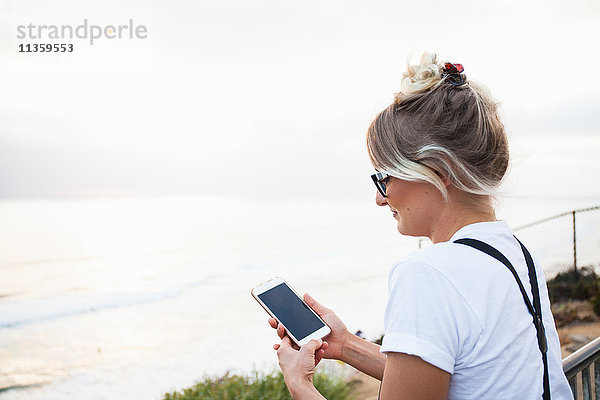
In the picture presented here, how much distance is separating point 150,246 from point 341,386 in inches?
962

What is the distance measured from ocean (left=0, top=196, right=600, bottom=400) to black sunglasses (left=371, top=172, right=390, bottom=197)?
333mm

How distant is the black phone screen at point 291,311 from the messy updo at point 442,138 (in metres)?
0.64

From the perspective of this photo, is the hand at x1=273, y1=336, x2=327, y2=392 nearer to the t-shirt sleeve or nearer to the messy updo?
the t-shirt sleeve

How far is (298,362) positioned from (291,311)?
307 mm

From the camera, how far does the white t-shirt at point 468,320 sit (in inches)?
38.9

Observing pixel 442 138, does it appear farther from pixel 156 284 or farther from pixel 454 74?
pixel 156 284

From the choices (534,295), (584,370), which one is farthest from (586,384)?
(534,295)

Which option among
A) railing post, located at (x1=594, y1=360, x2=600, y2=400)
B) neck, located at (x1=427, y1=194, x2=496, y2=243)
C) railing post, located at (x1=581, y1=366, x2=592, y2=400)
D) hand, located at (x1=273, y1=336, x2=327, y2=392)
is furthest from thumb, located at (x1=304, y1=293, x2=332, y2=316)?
railing post, located at (x1=594, y1=360, x2=600, y2=400)

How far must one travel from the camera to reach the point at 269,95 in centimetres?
5056

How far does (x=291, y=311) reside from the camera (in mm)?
1701

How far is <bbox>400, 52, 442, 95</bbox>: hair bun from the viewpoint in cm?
125

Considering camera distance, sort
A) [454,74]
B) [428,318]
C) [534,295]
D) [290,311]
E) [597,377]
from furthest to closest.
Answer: [597,377] → [290,311] → [454,74] → [534,295] → [428,318]

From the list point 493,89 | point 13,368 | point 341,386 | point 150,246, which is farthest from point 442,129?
point 150,246

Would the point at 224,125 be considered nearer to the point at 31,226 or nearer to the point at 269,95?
the point at 269,95
